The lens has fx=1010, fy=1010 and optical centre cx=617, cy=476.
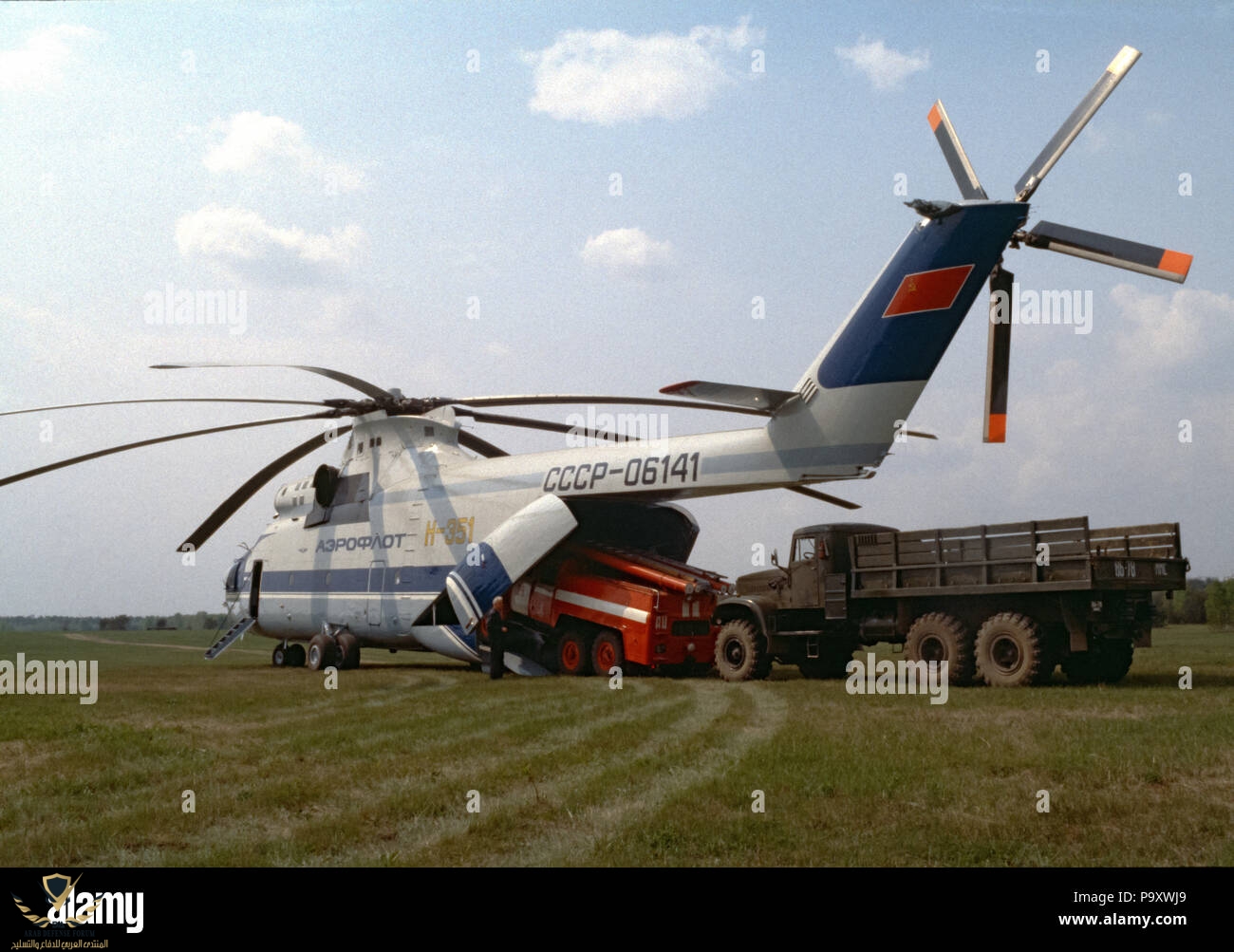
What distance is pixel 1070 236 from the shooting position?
14.2 metres

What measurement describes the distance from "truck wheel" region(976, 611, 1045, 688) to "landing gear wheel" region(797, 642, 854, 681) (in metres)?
3.29

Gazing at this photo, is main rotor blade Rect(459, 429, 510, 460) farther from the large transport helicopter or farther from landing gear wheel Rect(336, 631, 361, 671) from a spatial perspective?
landing gear wheel Rect(336, 631, 361, 671)

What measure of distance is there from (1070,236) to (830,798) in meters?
10.2

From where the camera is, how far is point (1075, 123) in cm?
1455

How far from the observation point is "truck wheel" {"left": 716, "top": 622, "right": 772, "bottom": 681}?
18969mm

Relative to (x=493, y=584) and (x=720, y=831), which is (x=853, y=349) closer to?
(x=493, y=584)

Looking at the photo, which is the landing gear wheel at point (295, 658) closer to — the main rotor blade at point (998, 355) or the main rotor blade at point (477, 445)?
the main rotor blade at point (477, 445)

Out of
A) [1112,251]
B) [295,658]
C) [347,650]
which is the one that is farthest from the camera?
[295,658]

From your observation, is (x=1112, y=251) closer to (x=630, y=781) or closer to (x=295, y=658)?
(x=630, y=781)

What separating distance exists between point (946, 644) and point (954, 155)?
7.84 m

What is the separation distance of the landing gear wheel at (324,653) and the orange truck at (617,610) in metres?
5.85

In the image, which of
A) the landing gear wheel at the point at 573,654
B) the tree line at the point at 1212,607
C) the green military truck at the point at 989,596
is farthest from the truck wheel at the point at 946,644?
the tree line at the point at 1212,607

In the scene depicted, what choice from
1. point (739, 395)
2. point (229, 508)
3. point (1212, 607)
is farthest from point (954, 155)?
point (1212, 607)
